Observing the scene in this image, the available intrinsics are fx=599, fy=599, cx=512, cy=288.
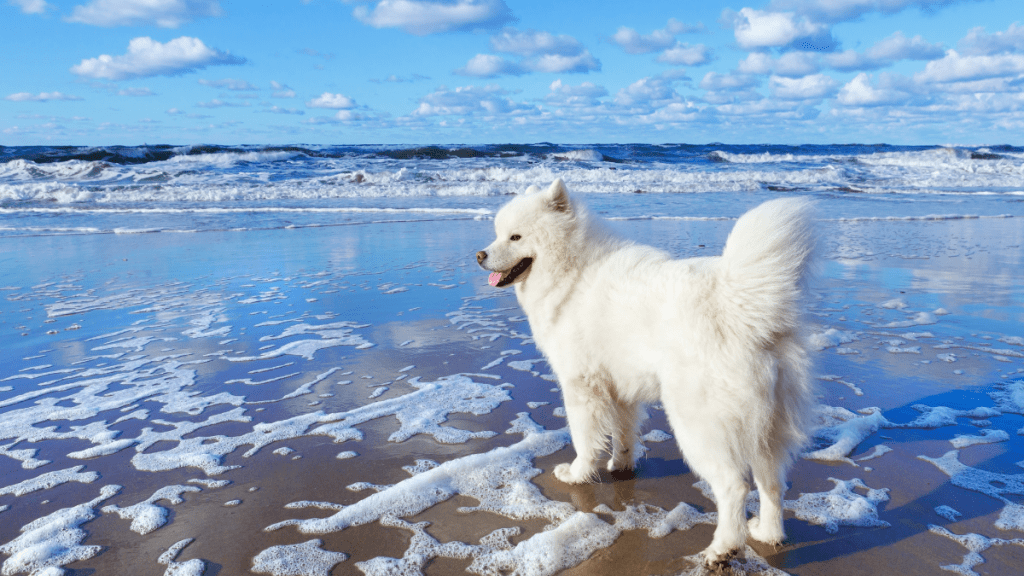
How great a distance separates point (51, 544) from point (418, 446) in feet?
5.59

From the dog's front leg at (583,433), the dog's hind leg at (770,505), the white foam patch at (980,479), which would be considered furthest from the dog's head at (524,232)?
the white foam patch at (980,479)

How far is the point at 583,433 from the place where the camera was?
2.99 metres

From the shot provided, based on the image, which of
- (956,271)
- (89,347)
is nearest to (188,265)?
(89,347)

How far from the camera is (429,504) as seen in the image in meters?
2.86

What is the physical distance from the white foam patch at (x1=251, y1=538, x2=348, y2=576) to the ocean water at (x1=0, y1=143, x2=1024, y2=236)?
12.3 metres

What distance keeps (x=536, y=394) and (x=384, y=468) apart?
1.36 metres

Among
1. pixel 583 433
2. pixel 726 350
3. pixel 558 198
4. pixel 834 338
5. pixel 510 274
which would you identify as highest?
pixel 558 198

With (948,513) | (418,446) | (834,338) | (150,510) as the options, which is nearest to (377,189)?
(834,338)

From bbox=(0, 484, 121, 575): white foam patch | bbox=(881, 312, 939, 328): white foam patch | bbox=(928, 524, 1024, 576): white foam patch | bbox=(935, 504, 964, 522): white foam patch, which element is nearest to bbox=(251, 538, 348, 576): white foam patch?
bbox=(0, 484, 121, 575): white foam patch

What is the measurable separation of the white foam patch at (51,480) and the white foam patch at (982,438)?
4643 millimetres

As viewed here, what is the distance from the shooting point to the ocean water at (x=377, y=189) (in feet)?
50.3

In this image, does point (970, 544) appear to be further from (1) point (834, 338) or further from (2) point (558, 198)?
(1) point (834, 338)

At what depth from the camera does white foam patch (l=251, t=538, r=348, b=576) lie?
7.86 feet

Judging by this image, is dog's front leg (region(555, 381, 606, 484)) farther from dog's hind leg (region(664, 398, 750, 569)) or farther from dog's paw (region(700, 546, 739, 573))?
dog's paw (region(700, 546, 739, 573))
